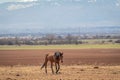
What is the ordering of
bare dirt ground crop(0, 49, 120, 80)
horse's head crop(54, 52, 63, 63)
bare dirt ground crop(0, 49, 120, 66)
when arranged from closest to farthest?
bare dirt ground crop(0, 49, 120, 80) < horse's head crop(54, 52, 63, 63) < bare dirt ground crop(0, 49, 120, 66)

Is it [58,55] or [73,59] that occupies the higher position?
[58,55]

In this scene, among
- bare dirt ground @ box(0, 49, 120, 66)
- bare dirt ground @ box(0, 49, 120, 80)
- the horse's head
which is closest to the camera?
bare dirt ground @ box(0, 49, 120, 80)

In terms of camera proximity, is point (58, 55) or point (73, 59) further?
point (73, 59)

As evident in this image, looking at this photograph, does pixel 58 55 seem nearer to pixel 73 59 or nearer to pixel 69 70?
pixel 69 70

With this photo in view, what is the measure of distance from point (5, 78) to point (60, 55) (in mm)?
5115

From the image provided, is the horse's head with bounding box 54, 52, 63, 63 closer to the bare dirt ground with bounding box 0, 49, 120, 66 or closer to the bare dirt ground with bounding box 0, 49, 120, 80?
the bare dirt ground with bounding box 0, 49, 120, 80

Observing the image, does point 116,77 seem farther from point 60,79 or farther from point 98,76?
→ point 60,79

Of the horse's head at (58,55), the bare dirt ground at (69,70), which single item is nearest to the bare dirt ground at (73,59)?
the bare dirt ground at (69,70)

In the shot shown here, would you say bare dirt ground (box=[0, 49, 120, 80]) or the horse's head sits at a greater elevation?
the horse's head

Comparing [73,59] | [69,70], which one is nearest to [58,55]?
[69,70]

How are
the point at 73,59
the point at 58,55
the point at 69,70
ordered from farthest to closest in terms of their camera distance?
the point at 73,59
the point at 69,70
the point at 58,55

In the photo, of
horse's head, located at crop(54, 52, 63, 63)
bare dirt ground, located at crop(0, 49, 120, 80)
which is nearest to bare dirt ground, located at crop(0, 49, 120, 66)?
bare dirt ground, located at crop(0, 49, 120, 80)

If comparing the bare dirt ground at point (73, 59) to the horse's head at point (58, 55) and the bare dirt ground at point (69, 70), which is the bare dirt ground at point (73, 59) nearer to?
the bare dirt ground at point (69, 70)

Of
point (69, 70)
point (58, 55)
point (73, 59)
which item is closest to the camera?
point (58, 55)
